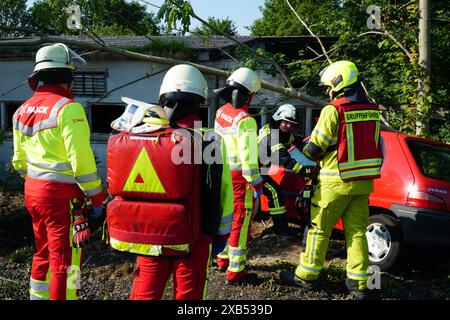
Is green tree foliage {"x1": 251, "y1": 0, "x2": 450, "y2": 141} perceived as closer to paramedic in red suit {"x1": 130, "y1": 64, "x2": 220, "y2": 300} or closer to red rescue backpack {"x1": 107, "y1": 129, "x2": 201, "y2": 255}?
paramedic in red suit {"x1": 130, "y1": 64, "x2": 220, "y2": 300}

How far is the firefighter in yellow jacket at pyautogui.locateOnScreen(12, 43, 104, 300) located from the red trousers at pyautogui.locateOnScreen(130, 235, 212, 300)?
33.5 inches

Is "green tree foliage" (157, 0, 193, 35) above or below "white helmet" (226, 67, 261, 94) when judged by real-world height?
above

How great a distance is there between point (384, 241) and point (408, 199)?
1.72ft

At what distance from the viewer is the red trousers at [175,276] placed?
9.36 ft

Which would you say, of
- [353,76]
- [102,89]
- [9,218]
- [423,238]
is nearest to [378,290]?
[423,238]

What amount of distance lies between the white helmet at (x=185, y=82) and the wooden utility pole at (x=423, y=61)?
4.94m

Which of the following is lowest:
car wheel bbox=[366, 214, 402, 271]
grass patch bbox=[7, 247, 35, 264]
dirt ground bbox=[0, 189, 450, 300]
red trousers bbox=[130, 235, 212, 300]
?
grass patch bbox=[7, 247, 35, 264]

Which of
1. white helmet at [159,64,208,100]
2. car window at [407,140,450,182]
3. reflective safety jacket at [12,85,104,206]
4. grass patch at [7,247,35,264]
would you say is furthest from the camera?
grass patch at [7,247,35,264]

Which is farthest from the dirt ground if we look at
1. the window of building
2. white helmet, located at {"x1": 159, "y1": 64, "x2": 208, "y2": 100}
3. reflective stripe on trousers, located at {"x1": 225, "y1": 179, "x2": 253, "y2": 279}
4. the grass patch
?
the window of building

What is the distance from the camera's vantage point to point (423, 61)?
703cm

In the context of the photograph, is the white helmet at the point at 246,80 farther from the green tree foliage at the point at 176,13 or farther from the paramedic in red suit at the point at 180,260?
the paramedic in red suit at the point at 180,260

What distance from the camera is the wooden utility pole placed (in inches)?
272

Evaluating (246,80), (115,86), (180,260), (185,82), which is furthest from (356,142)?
(115,86)

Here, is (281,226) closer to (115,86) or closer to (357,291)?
(357,291)
